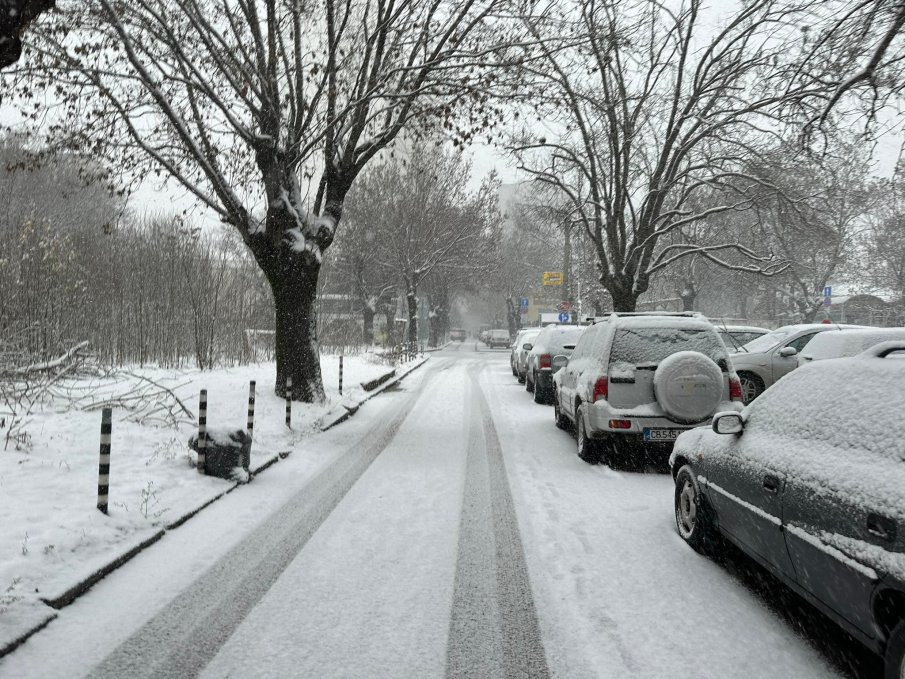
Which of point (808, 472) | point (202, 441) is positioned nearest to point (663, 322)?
point (808, 472)

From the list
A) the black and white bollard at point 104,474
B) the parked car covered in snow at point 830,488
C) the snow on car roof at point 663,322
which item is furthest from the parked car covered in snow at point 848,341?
the black and white bollard at point 104,474

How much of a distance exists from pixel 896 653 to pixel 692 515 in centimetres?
274

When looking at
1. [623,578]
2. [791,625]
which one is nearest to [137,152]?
[623,578]

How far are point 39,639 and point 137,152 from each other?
11.1 meters

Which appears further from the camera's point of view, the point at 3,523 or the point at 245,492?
the point at 245,492

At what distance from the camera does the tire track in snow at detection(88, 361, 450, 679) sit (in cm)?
352

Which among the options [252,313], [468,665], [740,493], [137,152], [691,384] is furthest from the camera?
[252,313]

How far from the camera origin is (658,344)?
8.55 m

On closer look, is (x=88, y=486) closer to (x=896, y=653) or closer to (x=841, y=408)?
(x=841, y=408)

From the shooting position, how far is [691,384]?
26.3 ft

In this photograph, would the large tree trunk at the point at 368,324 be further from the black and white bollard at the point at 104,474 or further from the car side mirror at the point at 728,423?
the car side mirror at the point at 728,423

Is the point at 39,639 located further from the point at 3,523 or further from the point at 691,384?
the point at 691,384

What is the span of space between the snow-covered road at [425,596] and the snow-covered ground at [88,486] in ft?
0.93

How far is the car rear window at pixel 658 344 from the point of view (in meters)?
8.49
